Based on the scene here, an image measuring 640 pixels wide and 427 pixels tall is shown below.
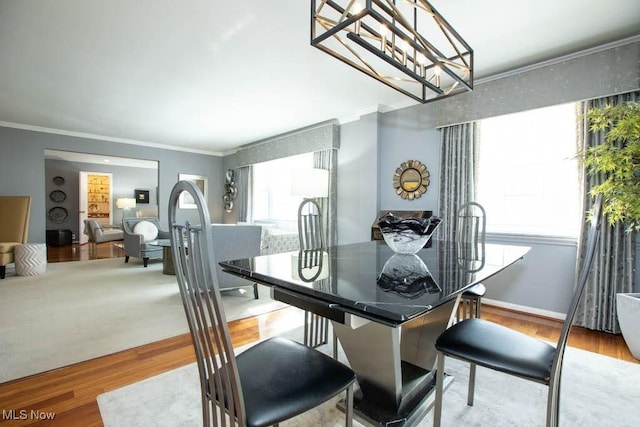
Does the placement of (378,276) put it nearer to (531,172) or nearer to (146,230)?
(531,172)

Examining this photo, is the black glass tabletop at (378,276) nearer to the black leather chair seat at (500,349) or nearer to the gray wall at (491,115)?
the black leather chair seat at (500,349)

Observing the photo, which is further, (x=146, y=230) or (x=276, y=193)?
(x=276, y=193)

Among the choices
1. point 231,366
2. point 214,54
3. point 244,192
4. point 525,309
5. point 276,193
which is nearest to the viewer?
point 231,366

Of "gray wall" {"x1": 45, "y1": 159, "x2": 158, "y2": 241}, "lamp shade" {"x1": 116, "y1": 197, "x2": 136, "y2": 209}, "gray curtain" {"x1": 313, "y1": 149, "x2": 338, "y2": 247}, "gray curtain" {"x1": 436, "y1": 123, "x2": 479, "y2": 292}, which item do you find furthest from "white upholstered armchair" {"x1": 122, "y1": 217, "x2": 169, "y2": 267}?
"gray curtain" {"x1": 436, "y1": 123, "x2": 479, "y2": 292}

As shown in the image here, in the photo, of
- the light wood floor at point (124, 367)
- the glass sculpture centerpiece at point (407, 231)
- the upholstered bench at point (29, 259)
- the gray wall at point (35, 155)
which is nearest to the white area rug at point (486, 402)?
the light wood floor at point (124, 367)

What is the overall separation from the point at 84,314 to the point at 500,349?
3.39 meters

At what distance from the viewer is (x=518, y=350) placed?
1.21m

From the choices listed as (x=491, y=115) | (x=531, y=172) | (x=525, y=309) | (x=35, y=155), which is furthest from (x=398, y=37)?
(x=35, y=155)

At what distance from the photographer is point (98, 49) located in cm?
270

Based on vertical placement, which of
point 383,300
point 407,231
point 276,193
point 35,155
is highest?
point 35,155

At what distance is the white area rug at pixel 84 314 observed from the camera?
2143 mm

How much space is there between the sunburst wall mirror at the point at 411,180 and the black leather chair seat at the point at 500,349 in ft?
8.35

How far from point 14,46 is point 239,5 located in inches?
86.0

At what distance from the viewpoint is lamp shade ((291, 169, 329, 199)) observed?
437 centimetres
